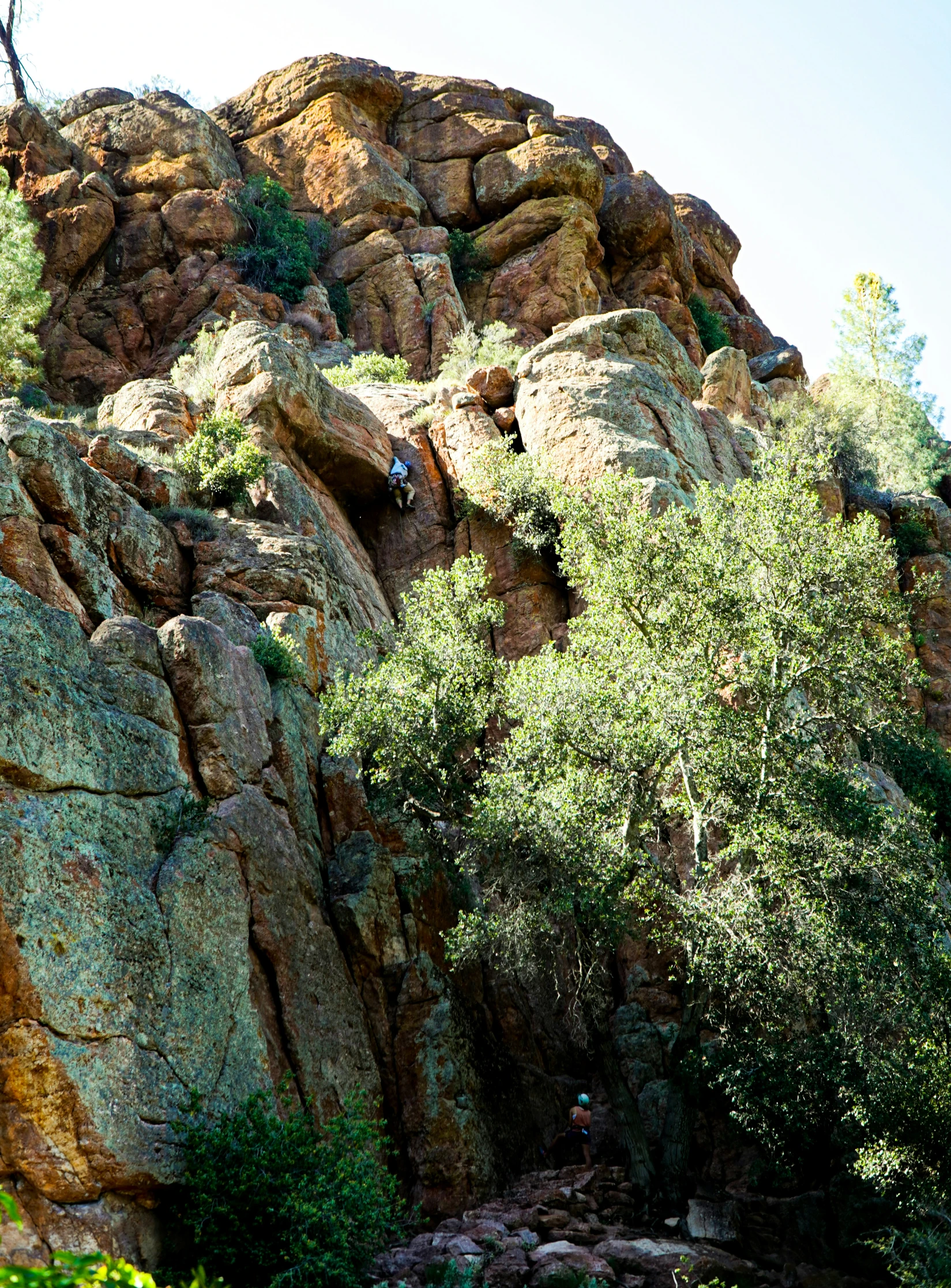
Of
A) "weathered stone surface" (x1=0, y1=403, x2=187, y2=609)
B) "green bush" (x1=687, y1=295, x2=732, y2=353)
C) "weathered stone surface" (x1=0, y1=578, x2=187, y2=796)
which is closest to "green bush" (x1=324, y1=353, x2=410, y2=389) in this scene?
"weathered stone surface" (x1=0, y1=403, x2=187, y2=609)

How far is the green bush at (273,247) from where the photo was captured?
4409 cm

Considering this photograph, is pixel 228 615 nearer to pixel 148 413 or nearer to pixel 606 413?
pixel 148 413

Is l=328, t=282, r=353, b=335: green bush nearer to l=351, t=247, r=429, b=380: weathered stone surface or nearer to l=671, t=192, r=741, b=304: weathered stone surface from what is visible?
l=351, t=247, r=429, b=380: weathered stone surface

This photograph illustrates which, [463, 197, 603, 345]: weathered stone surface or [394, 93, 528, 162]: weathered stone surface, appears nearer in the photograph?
[463, 197, 603, 345]: weathered stone surface

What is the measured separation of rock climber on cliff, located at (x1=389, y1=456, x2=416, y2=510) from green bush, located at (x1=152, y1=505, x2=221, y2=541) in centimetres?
789

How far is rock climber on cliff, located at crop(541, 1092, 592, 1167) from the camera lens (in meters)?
17.5

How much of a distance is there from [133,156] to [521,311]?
18.5m

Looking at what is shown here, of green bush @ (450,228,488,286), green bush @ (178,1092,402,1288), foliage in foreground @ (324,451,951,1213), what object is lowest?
green bush @ (178,1092,402,1288)

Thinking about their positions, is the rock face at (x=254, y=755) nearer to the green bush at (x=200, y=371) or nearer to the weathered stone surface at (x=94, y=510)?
the weathered stone surface at (x=94, y=510)

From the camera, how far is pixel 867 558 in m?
20.2

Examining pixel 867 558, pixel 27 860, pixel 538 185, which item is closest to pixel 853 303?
pixel 538 185

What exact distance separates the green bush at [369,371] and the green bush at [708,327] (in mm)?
19632

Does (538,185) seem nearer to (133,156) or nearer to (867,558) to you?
(133,156)

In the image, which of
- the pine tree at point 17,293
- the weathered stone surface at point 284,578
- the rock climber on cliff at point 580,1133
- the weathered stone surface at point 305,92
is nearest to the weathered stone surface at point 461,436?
the weathered stone surface at point 284,578
